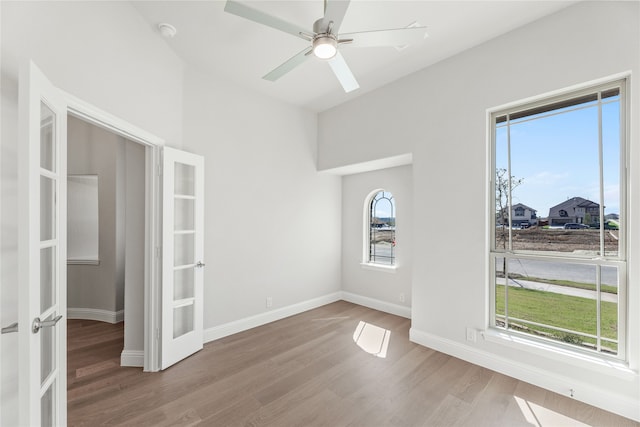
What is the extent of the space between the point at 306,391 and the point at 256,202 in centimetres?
235

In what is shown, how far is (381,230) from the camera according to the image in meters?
4.51

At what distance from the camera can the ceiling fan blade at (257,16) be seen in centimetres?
170

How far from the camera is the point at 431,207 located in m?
3.09

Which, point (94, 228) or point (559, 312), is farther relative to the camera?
point (94, 228)

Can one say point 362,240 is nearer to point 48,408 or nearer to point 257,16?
point 257,16

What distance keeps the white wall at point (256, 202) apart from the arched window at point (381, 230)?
0.70 m

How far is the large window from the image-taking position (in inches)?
84.6

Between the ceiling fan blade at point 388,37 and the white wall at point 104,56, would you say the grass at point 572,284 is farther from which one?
the white wall at point 104,56

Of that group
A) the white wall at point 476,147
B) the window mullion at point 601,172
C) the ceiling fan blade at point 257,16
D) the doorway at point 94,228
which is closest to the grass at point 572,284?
the white wall at point 476,147

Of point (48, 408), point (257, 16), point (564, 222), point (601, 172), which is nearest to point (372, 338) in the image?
point (564, 222)

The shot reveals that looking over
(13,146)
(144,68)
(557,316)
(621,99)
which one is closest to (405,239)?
(557,316)

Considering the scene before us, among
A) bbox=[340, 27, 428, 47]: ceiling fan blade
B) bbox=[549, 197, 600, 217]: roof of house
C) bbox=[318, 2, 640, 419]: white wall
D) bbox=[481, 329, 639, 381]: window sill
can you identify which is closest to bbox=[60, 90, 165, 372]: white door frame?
bbox=[340, 27, 428, 47]: ceiling fan blade

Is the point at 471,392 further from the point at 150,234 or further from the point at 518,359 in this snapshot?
the point at 150,234

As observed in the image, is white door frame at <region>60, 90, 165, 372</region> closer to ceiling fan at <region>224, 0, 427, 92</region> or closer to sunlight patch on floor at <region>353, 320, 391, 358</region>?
ceiling fan at <region>224, 0, 427, 92</region>
